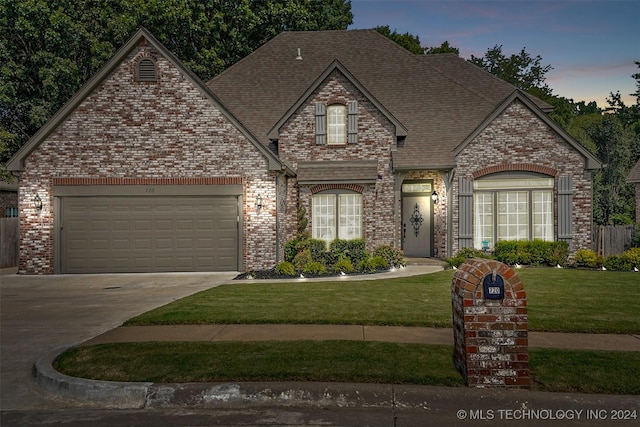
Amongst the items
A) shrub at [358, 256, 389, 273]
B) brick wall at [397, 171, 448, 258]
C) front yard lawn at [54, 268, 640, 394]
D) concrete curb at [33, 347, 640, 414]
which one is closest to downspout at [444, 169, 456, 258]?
brick wall at [397, 171, 448, 258]

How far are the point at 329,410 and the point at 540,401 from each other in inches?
83.0

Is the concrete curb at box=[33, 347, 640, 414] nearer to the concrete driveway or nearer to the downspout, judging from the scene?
the concrete driveway

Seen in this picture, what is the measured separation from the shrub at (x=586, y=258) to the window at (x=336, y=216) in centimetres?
749

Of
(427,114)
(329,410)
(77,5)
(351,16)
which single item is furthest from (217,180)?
(351,16)

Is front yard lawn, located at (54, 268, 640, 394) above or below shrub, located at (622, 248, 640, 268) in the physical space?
below

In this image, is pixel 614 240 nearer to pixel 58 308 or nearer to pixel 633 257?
pixel 633 257

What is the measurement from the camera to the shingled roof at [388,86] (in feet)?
66.5

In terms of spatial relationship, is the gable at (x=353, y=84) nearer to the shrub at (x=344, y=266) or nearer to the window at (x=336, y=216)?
the window at (x=336, y=216)

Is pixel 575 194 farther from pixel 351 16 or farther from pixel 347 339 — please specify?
pixel 351 16

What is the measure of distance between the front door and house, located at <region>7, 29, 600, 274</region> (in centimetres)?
6

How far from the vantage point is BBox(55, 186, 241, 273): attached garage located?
1694 cm

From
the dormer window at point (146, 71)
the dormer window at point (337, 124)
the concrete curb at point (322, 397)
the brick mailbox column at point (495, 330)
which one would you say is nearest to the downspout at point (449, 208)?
the dormer window at point (337, 124)

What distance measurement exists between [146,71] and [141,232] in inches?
216

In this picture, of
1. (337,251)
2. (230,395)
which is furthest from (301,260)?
(230,395)
